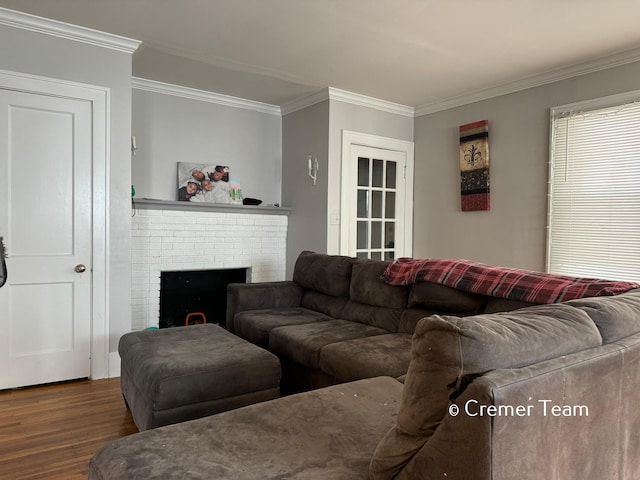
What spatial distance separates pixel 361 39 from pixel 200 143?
2.02 metres

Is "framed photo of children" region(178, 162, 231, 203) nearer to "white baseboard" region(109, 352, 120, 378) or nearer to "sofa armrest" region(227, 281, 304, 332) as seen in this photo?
"sofa armrest" region(227, 281, 304, 332)

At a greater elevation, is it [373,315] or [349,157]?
[349,157]

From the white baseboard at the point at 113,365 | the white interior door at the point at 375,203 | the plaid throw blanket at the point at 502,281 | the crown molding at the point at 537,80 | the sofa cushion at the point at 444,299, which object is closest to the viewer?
the plaid throw blanket at the point at 502,281

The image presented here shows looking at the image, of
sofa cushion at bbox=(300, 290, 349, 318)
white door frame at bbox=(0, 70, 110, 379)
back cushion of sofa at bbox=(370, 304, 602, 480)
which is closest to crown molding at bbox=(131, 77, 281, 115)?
white door frame at bbox=(0, 70, 110, 379)

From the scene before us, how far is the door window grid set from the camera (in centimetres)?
469

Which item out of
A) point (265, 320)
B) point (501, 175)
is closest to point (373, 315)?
point (265, 320)

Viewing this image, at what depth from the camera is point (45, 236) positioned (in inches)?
119

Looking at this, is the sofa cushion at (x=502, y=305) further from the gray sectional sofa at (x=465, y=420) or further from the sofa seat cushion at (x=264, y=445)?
the sofa seat cushion at (x=264, y=445)

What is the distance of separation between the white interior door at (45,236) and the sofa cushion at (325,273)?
163 cm

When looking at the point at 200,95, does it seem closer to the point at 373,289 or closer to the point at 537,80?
the point at 373,289

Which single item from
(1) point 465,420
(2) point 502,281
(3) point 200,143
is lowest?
(1) point 465,420

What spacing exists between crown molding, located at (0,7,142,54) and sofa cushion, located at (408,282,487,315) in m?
2.70

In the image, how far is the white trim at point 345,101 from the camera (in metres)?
4.34

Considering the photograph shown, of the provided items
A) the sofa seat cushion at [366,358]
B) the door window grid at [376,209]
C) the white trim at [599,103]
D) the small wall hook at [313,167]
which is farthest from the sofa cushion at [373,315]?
the white trim at [599,103]
